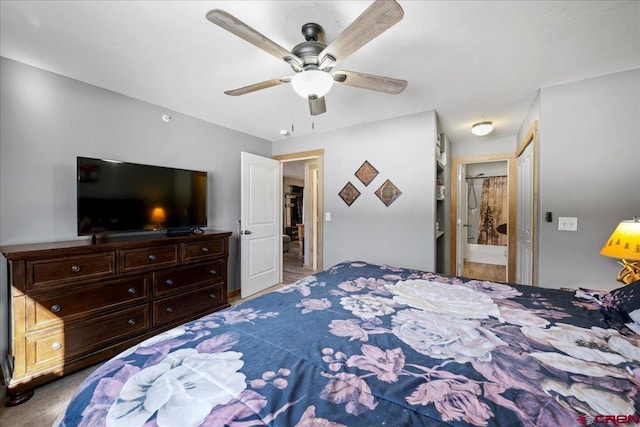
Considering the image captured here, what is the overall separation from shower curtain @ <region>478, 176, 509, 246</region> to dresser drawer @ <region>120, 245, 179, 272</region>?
6.21 meters

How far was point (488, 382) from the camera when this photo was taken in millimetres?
783

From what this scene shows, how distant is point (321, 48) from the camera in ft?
5.05

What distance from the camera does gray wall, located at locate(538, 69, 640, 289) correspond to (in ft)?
6.66

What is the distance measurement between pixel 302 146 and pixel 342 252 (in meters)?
1.77

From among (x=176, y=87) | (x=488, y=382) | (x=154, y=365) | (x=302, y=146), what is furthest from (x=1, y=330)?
(x=302, y=146)

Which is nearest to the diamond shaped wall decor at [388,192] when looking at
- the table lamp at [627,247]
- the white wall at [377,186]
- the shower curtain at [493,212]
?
the white wall at [377,186]

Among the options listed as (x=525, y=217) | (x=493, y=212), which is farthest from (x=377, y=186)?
(x=493, y=212)

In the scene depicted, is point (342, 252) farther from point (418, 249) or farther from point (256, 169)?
point (256, 169)

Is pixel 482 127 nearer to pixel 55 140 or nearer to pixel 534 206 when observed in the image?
pixel 534 206

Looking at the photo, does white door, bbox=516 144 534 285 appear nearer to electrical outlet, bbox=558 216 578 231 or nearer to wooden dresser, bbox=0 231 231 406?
electrical outlet, bbox=558 216 578 231

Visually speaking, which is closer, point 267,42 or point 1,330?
point 267,42

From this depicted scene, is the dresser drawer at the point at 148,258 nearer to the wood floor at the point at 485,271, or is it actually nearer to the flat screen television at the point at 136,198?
the flat screen television at the point at 136,198

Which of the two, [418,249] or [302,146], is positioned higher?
[302,146]

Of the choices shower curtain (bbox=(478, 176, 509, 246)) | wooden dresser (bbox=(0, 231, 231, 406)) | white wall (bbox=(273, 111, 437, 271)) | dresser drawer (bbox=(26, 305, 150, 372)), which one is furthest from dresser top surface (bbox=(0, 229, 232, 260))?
shower curtain (bbox=(478, 176, 509, 246))
